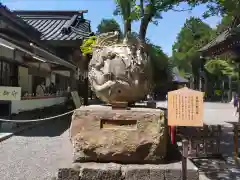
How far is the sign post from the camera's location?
3.89 m

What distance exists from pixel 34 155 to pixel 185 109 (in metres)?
4.69

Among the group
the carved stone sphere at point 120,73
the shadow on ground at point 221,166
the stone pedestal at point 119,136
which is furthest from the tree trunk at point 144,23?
the stone pedestal at point 119,136

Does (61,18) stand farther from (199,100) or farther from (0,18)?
(199,100)

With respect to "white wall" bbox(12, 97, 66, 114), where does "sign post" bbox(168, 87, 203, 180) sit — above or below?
above

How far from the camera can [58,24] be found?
21.7 m

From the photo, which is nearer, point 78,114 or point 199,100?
point 199,100

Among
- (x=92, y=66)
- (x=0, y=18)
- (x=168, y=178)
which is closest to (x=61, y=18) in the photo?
(x=0, y=18)

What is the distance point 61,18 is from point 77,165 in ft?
65.4

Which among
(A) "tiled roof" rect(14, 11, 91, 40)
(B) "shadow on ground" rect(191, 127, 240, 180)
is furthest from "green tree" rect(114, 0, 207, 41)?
(A) "tiled roof" rect(14, 11, 91, 40)

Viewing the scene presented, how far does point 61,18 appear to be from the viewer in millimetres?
23000

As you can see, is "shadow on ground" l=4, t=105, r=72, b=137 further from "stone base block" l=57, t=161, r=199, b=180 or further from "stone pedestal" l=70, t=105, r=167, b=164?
"stone base block" l=57, t=161, r=199, b=180

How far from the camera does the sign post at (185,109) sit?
12.8 feet

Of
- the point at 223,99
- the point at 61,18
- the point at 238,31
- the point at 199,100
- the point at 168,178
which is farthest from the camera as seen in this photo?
the point at 223,99

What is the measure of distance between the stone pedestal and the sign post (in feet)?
1.54
